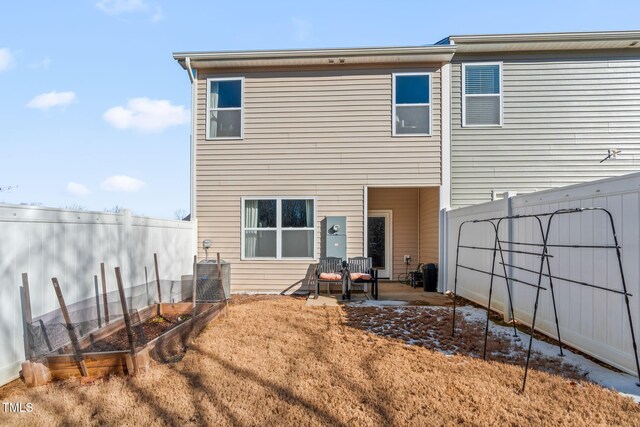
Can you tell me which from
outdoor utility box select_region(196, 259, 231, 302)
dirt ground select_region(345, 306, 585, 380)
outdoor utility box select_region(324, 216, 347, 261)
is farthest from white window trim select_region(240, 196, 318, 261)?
dirt ground select_region(345, 306, 585, 380)

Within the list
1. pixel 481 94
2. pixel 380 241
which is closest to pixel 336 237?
pixel 380 241

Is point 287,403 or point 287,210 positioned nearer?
point 287,403

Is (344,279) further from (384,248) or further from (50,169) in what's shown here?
(50,169)

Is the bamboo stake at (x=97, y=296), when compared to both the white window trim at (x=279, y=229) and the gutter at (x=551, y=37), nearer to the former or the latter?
the white window trim at (x=279, y=229)

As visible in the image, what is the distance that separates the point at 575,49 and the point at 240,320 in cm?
851

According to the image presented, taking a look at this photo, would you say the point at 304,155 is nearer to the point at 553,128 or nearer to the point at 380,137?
the point at 380,137

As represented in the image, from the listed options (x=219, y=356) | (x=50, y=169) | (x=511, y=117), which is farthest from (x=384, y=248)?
(x=50, y=169)

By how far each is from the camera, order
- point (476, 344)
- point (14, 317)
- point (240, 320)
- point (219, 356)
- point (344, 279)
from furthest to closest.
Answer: point (344, 279) < point (240, 320) < point (476, 344) < point (219, 356) < point (14, 317)

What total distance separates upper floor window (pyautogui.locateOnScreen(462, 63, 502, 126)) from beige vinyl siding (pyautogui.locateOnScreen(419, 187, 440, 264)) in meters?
1.74

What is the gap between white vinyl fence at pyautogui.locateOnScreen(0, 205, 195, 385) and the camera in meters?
3.23

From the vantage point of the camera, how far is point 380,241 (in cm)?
1017

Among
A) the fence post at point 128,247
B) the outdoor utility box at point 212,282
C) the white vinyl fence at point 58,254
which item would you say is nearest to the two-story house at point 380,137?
the outdoor utility box at point 212,282

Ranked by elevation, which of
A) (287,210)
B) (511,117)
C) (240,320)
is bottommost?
(240,320)

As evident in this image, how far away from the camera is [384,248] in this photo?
399 inches
